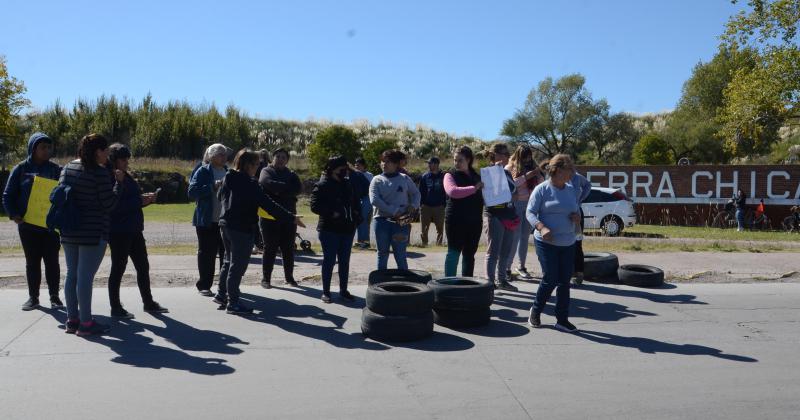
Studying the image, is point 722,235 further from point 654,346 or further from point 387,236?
point 654,346

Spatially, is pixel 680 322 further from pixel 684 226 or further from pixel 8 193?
pixel 684 226

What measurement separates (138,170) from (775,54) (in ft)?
103

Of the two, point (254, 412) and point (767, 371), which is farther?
point (767, 371)

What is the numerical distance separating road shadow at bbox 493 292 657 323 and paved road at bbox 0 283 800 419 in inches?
1.4

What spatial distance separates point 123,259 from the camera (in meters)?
7.17

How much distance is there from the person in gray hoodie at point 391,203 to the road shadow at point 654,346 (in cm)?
269

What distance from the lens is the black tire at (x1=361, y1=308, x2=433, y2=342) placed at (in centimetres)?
626

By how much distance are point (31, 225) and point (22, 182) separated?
485 millimetres

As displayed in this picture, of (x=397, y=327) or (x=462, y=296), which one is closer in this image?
(x=397, y=327)

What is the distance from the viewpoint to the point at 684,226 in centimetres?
2664

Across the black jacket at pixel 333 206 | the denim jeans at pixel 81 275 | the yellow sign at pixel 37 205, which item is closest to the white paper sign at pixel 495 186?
the black jacket at pixel 333 206

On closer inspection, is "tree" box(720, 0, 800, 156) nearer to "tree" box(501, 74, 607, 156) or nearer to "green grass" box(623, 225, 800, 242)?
"green grass" box(623, 225, 800, 242)

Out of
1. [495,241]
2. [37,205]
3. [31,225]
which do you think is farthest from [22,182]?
[495,241]

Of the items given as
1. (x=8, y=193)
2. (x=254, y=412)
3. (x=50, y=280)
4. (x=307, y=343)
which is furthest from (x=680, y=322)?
(x=8, y=193)
